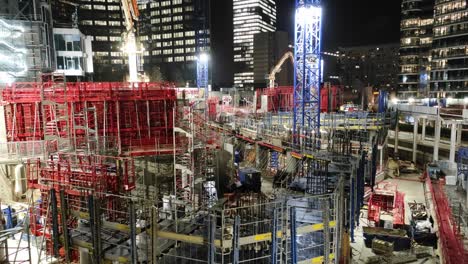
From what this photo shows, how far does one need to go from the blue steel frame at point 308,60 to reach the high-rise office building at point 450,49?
43880 mm

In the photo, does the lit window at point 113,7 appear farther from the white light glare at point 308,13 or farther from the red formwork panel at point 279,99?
the white light glare at point 308,13

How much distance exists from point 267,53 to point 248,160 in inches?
4587

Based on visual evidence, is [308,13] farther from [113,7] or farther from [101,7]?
[101,7]

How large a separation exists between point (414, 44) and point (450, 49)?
689 inches

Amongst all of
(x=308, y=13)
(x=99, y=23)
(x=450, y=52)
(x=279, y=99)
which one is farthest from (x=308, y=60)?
(x=99, y=23)

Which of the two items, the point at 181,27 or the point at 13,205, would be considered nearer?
the point at 13,205

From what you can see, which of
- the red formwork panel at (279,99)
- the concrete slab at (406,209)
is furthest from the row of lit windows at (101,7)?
the concrete slab at (406,209)

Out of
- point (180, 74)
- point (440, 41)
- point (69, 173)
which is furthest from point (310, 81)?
point (180, 74)

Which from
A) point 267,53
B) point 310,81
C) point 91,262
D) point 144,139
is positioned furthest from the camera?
point 267,53

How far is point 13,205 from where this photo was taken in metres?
15.9

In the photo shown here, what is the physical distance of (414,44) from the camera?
258ft

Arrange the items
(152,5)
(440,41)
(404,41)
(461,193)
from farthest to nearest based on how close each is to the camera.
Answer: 1. (152,5)
2. (404,41)
3. (440,41)
4. (461,193)

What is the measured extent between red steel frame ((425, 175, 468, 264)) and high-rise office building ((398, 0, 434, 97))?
64.9 meters

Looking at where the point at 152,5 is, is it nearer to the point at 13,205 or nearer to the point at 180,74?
the point at 180,74
